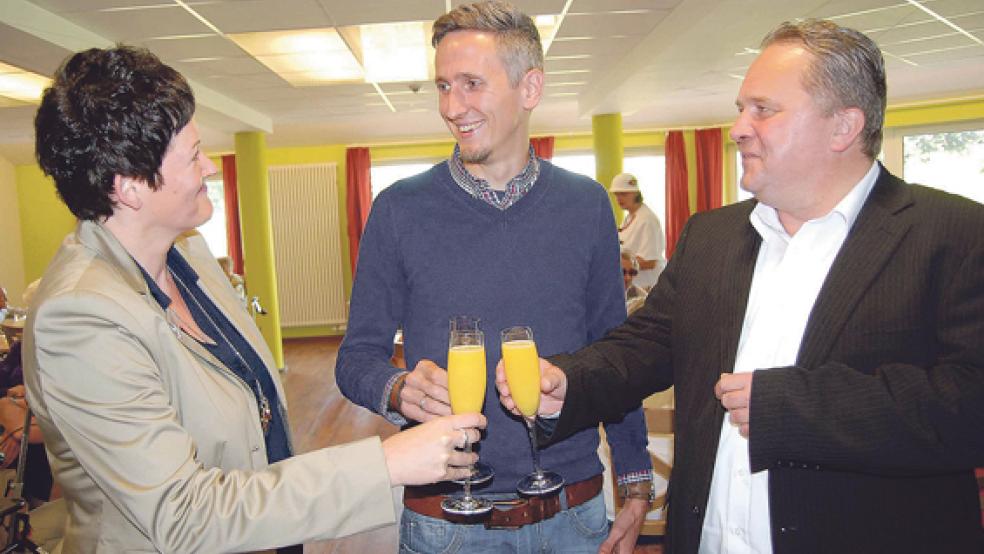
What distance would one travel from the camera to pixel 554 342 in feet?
5.44

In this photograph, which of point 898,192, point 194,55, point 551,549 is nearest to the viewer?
point 898,192

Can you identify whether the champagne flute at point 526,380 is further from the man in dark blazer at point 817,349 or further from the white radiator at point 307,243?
the white radiator at point 307,243

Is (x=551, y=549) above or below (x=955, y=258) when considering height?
below

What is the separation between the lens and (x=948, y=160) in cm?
1054

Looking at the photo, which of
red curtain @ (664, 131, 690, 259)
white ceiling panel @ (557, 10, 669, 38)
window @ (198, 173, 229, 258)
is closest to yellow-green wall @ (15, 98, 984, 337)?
red curtain @ (664, 131, 690, 259)

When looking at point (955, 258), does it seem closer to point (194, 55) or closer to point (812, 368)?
point (812, 368)

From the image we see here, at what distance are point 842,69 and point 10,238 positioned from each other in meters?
12.8

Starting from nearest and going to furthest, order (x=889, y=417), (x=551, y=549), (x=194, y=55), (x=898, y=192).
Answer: (x=889, y=417) → (x=898, y=192) → (x=551, y=549) → (x=194, y=55)

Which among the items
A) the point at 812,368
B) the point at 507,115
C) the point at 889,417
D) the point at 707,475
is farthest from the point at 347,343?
the point at 889,417

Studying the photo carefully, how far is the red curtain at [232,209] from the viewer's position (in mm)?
11742

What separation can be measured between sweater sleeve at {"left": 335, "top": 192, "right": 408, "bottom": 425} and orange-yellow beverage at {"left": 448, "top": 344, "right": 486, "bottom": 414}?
254 mm

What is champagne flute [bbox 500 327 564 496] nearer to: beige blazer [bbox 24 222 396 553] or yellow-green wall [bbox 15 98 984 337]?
beige blazer [bbox 24 222 396 553]

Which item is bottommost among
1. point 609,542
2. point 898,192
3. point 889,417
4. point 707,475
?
point 609,542

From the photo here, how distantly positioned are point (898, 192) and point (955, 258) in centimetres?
20
